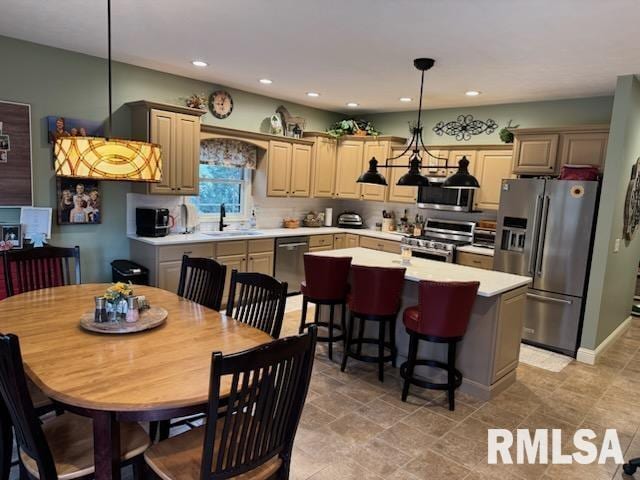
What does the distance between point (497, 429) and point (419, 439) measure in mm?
584

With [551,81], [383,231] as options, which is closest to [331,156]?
[383,231]

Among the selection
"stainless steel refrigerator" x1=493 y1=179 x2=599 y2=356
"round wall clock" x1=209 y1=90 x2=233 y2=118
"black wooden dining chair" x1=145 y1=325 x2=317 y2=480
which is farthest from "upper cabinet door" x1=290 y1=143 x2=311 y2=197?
"black wooden dining chair" x1=145 y1=325 x2=317 y2=480

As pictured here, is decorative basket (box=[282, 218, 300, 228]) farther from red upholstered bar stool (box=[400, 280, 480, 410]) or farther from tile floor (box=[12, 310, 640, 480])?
red upholstered bar stool (box=[400, 280, 480, 410])

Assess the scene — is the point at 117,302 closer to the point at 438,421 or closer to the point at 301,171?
the point at 438,421

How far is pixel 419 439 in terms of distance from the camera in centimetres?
274

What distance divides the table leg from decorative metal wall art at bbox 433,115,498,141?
17.7 feet

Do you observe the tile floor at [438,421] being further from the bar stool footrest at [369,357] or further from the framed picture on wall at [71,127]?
the framed picture on wall at [71,127]

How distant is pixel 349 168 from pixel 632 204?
3496 millimetres

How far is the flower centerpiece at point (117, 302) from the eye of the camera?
224 cm

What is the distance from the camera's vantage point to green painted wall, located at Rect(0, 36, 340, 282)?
3.79 m

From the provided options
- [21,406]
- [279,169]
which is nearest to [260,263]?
[279,169]

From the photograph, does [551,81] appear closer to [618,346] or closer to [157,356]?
[618,346]

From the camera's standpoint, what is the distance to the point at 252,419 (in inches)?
61.4

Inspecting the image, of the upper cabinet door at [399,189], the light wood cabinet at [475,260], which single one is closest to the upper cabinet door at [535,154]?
the light wood cabinet at [475,260]
